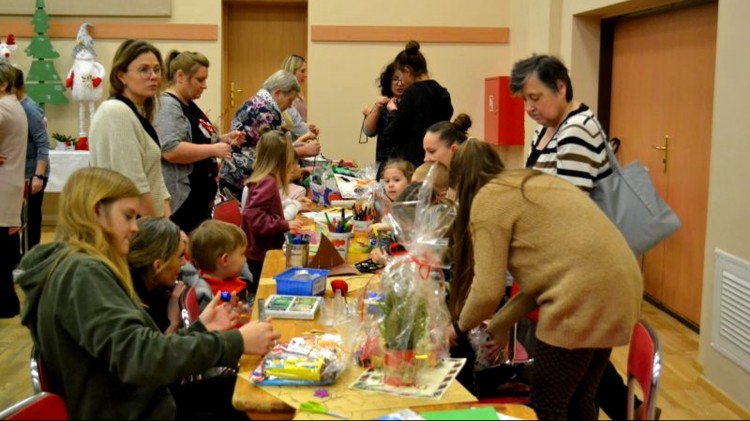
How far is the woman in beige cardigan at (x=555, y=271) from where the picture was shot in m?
2.23

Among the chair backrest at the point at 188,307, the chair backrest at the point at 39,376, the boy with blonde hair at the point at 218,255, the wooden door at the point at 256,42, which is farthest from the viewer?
the wooden door at the point at 256,42

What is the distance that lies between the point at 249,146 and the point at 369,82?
3.60 meters

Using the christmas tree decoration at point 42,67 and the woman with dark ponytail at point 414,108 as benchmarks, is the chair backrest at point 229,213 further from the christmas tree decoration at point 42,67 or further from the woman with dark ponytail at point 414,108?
the christmas tree decoration at point 42,67

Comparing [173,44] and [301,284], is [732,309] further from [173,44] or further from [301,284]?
[173,44]

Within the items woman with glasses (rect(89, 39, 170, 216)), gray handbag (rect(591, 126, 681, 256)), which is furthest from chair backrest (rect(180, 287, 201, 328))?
gray handbag (rect(591, 126, 681, 256))

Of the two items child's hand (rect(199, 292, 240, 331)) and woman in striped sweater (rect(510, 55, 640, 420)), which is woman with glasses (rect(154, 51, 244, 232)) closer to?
woman in striped sweater (rect(510, 55, 640, 420))

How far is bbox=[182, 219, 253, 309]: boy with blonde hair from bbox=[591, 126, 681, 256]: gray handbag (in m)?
1.35

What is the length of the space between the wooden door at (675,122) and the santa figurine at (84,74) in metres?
4.95

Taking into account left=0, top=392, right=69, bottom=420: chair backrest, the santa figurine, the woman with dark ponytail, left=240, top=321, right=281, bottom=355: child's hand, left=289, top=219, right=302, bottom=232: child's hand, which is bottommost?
left=0, top=392, right=69, bottom=420: chair backrest

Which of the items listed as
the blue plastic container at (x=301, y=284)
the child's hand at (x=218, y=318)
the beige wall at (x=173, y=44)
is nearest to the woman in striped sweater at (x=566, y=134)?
the blue plastic container at (x=301, y=284)

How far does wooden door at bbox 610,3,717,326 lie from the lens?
16.9 ft

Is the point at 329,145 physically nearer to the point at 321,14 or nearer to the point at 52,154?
the point at 321,14

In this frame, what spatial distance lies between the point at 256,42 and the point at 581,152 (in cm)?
642

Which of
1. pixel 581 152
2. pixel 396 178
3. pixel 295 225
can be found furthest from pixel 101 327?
pixel 396 178
